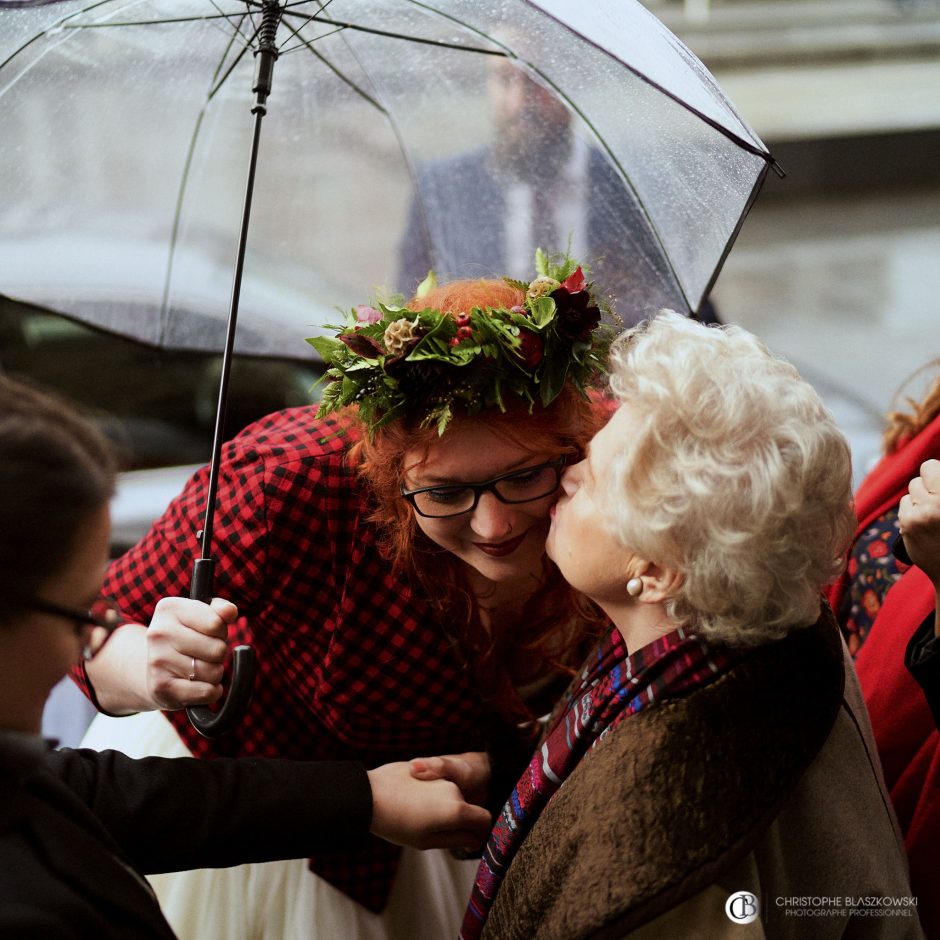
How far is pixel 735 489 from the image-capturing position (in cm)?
132

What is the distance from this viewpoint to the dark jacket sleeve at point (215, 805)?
1.48 meters

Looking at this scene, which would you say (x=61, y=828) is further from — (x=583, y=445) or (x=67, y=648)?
(x=583, y=445)

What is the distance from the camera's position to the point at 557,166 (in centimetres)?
212

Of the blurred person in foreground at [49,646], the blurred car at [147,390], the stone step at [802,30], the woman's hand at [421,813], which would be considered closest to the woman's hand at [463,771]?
the woman's hand at [421,813]

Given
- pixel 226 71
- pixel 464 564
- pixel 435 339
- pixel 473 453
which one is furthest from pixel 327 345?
pixel 226 71

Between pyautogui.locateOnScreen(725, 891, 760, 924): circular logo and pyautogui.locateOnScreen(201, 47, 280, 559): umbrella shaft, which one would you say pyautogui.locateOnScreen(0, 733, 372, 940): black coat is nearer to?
pyautogui.locateOnScreen(201, 47, 280, 559): umbrella shaft

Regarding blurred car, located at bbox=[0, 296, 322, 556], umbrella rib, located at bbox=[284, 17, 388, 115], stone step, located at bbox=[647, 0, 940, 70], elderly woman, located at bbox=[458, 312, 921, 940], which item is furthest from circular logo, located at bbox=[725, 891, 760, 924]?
stone step, located at bbox=[647, 0, 940, 70]

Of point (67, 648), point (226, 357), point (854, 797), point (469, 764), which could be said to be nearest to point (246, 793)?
point (469, 764)

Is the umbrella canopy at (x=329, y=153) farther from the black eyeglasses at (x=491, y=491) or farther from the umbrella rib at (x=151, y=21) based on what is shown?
the black eyeglasses at (x=491, y=491)

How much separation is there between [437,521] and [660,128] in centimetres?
86

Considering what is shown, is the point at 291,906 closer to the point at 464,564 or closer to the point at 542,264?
the point at 464,564

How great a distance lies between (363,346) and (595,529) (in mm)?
471

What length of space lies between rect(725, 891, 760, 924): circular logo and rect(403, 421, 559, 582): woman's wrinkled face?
63 cm

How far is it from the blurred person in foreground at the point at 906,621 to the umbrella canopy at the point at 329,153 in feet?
2.07
